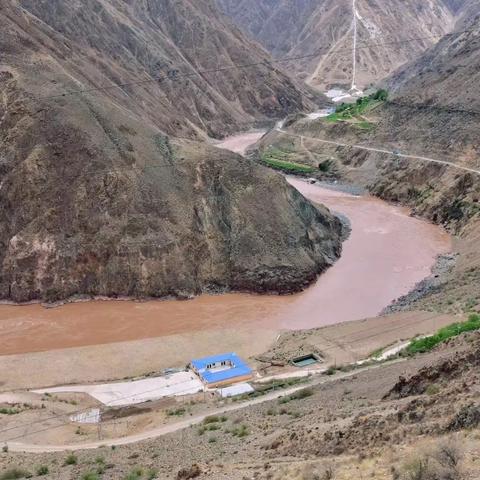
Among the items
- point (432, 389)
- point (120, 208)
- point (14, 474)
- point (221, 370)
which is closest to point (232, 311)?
point (221, 370)

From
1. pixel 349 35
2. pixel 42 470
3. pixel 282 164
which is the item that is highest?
pixel 349 35

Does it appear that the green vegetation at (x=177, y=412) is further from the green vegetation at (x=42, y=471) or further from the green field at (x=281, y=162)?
the green field at (x=281, y=162)

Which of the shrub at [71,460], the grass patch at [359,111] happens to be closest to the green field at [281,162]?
the grass patch at [359,111]

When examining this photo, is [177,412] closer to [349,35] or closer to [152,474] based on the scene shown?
[152,474]

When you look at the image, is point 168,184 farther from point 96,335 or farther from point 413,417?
point 413,417

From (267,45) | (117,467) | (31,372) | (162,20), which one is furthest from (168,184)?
(267,45)

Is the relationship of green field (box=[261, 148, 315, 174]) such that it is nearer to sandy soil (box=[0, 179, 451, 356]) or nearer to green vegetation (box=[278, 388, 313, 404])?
sandy soil (box=[0, 179, 451, 356])
